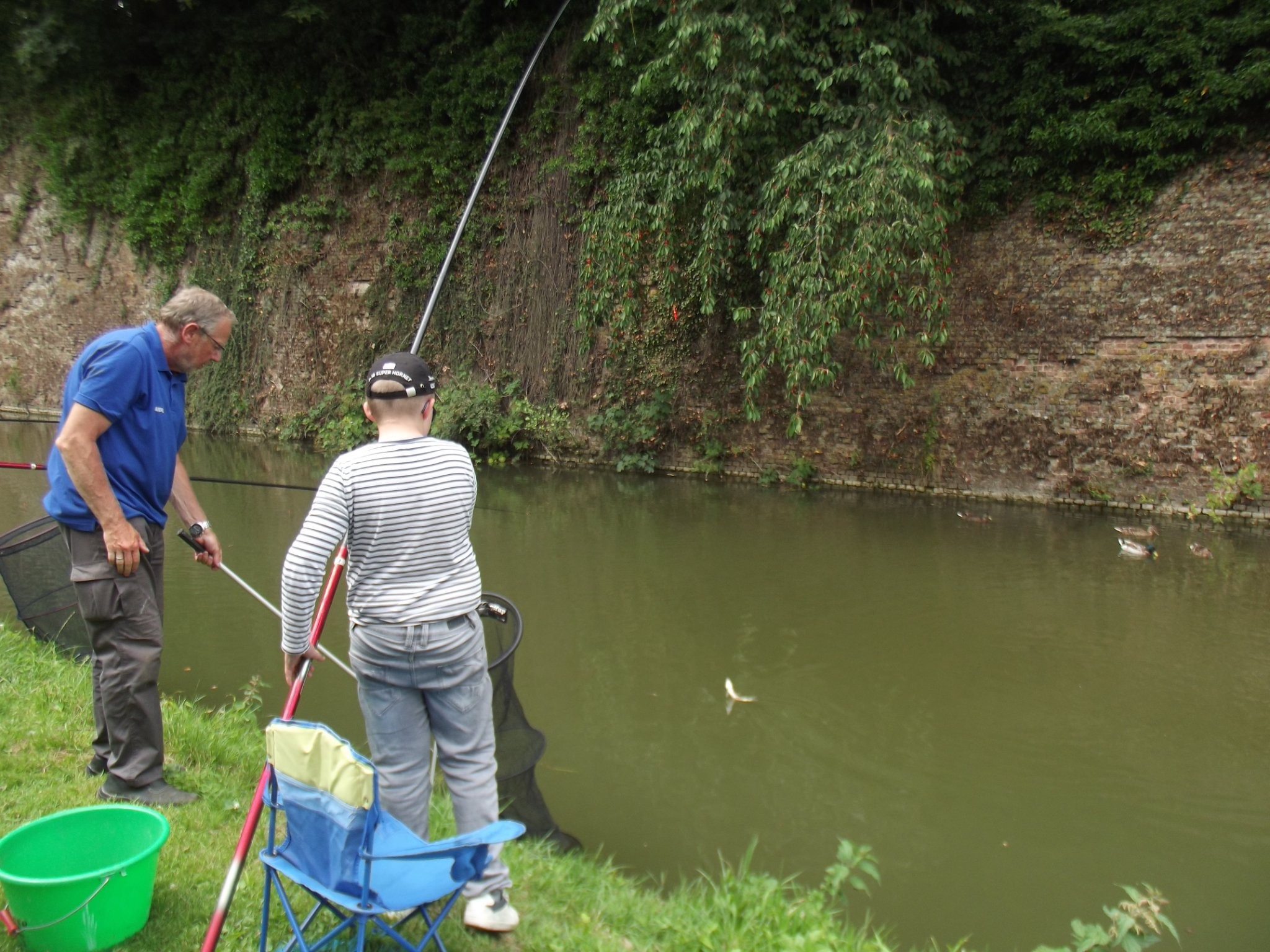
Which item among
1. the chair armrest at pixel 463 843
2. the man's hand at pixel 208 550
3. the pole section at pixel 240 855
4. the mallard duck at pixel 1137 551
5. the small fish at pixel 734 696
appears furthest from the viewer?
the mallard duck at pixel 1137 551

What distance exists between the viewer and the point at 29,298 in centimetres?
1930

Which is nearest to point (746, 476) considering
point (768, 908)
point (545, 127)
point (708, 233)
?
point (708, 233)

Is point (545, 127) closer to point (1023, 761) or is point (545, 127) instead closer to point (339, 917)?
point (1023, 761)

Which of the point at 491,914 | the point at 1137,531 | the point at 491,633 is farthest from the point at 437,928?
the point at 1137,531

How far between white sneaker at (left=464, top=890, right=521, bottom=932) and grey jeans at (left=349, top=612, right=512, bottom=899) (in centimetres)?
2

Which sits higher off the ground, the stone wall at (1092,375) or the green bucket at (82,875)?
the stone wall at (1092,375)

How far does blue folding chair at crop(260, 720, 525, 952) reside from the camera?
206 centimetres

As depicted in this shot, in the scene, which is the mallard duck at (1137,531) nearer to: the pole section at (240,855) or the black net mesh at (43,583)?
the pole section at (240,855)

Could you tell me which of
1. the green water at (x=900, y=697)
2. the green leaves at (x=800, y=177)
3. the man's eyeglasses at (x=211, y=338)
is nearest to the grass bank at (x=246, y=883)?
the green water at (x=900, y=697)

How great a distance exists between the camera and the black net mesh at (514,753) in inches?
132

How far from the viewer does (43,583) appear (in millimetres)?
4711

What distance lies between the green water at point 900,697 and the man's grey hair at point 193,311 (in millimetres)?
2052

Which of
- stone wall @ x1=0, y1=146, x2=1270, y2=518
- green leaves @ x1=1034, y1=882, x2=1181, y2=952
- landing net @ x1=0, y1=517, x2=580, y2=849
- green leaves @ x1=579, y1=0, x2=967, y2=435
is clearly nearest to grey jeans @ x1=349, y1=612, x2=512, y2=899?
landing net @ x1=0, y1=517, x2=580, y2=849

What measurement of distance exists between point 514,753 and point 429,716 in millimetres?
900
